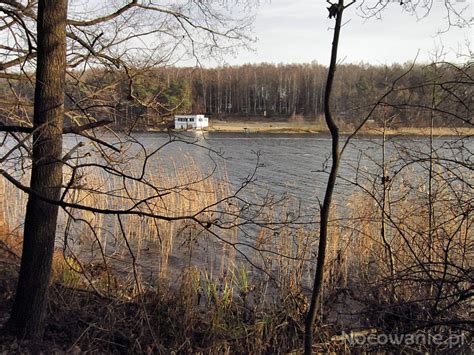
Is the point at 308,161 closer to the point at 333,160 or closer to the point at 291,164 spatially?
the point at 291,164

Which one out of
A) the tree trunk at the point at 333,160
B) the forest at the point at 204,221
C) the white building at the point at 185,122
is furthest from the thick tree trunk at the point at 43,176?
the tree trunk at the point at 333,160

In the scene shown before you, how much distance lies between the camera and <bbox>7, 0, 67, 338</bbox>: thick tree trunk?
10.1 ft

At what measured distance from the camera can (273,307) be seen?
14.4 feet

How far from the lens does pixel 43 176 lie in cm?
308

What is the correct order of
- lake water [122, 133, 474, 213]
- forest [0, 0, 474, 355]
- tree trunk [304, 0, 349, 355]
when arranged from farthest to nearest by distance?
lake water [122, 133, 474, 213], forest [0, 0, 474, 355], tree trunk [304, 0, 349, 355]

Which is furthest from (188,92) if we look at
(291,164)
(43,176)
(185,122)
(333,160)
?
(291,164)

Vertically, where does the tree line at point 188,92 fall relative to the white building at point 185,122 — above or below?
above

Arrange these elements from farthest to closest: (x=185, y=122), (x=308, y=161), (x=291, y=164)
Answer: (x=308, y=161), (x=291, y=164), (x=185, y=122)

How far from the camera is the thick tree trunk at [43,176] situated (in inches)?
121

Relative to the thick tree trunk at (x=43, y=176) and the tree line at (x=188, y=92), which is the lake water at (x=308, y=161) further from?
the thick tree trunk at (x=43, y=176)

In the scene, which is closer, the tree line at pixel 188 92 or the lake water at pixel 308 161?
the tree line at pixel 188 92

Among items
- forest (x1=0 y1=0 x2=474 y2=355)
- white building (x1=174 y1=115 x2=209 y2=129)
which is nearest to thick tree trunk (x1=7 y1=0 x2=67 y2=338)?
forest (x1=0 y1=0 x2=474 y2=355)

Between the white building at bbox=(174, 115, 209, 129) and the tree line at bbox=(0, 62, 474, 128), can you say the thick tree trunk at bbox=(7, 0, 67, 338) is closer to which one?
the tree line at bbox=(0, 62, 474, 128)

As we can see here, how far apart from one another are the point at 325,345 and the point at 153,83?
2913 millimetres
